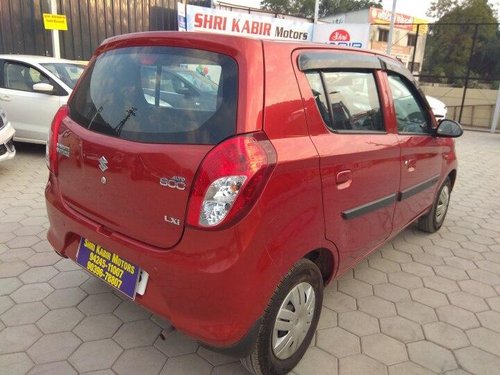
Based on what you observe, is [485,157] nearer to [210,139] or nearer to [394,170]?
[394,170]

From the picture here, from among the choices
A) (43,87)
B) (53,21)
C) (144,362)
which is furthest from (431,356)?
(53,21)

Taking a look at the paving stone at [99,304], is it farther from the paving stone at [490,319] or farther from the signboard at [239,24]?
the signboard at [239,24]

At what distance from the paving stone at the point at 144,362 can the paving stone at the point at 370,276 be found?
1513 mm

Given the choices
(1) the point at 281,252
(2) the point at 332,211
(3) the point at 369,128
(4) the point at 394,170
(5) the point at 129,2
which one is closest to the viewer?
(1) the point at 281,252

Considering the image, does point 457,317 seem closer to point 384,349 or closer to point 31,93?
point 384,349

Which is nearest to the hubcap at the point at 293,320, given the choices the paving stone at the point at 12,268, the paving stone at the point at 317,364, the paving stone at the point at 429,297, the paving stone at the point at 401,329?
the paving stone at the point at 317,364

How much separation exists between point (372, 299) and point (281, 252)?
1.41m

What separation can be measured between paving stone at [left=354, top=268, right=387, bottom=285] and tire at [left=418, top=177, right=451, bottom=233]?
1.04 metres

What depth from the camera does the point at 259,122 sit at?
5.96 ft

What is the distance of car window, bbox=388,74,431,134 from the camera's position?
299 centimetres

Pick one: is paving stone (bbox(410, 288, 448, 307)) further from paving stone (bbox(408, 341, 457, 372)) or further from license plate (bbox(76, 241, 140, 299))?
license plate (bbox(76, 241, 140, 299))

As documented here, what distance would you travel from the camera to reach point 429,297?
9.98ft

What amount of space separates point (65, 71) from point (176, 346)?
5.63 meters

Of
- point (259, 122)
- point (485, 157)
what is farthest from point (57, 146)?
point (485, 157)
